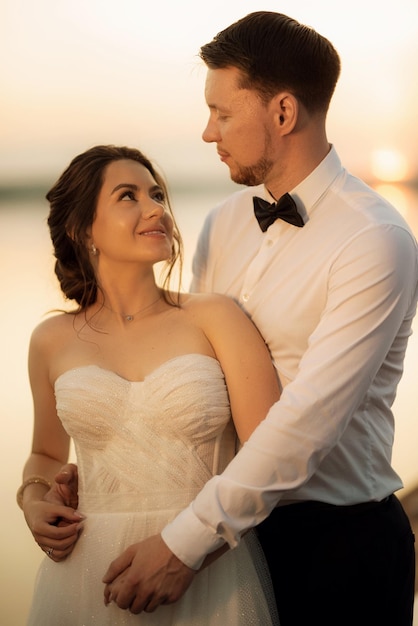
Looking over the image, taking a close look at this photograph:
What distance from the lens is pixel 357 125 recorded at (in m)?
9.16

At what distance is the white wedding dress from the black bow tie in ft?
1.30

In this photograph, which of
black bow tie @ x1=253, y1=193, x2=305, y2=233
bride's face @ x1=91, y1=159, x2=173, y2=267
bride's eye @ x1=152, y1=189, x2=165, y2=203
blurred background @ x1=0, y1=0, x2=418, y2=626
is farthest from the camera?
blurred background @ x1=0, y1=0, x2=418, y2=626

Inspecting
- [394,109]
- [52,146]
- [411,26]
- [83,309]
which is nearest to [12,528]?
[83,309]

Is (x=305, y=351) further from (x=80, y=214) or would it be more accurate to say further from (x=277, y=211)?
(x=80, y=214)

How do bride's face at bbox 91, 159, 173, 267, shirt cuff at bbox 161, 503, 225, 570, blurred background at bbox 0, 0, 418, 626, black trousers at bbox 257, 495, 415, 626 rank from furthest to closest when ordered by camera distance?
1. blurred background at bbox 0, 0, 418, 626
2. bride's face at bbox 91, 159, 173, 267
3. black trousers at bbox 257, 495, 415, 626
4. shirt cuff at bbox 161, 503, 225, 570

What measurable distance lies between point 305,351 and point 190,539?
54cm

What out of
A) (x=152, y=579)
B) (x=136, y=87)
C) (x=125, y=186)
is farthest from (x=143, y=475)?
(x=136, y=87)

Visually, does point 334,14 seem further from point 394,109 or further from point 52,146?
point 52,146

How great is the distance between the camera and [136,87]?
8867 mm

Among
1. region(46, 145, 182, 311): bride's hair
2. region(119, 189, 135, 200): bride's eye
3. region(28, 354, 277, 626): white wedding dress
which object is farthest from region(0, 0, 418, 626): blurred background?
region(28, 354, 277, 626): white wedding dress

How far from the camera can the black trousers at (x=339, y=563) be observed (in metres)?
2.09

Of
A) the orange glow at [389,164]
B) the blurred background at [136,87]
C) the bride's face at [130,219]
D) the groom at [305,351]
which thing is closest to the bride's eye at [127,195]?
the bride's face at [130,219]

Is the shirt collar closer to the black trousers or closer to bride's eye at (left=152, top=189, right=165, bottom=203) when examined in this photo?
bride's eye at (left=152, top=189, right=165, bottom=203)

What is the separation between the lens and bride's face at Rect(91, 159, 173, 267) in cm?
234
